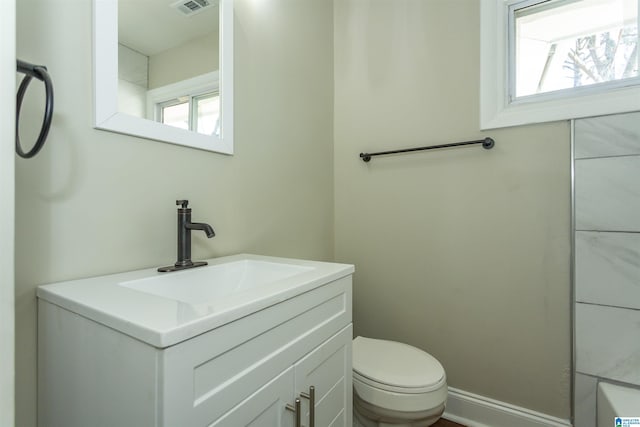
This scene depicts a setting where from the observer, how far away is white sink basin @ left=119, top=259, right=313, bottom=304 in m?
0.86

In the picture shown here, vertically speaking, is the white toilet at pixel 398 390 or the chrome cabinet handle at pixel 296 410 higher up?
the chrome cabinet handle at pixel 296 410

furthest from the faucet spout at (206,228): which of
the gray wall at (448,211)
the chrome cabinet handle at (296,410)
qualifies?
the gray wall at (448,211)

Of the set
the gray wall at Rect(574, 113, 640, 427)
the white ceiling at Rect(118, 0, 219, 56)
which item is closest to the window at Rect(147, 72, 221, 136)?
the white ceiling at Rect(118, 0, 219, 56)

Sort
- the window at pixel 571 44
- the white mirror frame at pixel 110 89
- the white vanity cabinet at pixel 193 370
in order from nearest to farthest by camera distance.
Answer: the white vanity cabinet at pixel 193 370 → the white mirror frame at pixel 110 89 → the window at pixel 571 44

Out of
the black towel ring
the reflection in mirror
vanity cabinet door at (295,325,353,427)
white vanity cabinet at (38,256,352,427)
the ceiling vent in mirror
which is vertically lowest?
vanity cabinet door at (295,325,353,427)

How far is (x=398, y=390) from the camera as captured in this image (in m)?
1.09

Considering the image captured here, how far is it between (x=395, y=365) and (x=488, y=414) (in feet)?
2.05

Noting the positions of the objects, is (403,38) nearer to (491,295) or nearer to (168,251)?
(491,295)

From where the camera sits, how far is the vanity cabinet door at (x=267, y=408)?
→ 0.59 m

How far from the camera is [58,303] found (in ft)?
2.16

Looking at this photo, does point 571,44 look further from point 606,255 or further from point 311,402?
point 311,402

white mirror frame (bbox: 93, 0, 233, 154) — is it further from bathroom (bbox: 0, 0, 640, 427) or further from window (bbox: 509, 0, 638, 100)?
window (bbox: 509, 0, 638, 100)

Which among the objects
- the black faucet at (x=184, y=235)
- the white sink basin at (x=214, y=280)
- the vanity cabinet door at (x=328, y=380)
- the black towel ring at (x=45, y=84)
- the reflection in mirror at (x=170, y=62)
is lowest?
the vanity cabinet door at (x=328, y=380)

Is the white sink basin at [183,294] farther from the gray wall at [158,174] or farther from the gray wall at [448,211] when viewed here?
the gray wall at [448,211]
